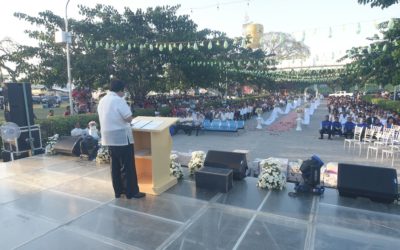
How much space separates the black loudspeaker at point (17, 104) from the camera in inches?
337

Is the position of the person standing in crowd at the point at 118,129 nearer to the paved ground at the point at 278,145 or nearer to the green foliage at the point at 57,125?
the paved ground at the point at 278,145

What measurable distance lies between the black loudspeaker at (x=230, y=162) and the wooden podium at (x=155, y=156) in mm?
872

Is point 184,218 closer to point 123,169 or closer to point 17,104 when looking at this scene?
point 123,169

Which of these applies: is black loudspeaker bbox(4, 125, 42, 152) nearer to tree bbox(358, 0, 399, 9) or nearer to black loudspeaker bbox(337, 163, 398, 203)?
black loudspeaker bbox(337, 163, 398, 203)

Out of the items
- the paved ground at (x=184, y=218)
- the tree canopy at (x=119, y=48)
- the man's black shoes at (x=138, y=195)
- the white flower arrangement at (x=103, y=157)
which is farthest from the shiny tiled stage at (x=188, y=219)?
the tree canopy at (x=119, y=48)

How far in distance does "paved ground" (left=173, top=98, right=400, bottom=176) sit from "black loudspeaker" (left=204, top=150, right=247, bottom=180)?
13.9 feet

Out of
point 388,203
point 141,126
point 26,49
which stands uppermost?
point 26,49

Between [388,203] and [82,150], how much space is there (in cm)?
688

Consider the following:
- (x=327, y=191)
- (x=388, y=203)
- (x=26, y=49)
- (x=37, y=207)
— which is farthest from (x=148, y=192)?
(x=26, y=49)

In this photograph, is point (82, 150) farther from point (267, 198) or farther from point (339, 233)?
point (339, 233)

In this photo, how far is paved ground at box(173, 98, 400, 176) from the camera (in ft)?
34.9

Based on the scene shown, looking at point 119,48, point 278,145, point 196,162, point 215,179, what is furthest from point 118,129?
point 119,48

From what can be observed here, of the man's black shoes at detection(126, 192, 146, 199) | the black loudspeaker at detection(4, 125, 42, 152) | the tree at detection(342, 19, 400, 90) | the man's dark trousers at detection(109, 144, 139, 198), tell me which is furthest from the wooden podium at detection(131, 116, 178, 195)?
the tree at detection(342, 19, 400, 90)

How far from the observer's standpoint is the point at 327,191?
5.30 m
